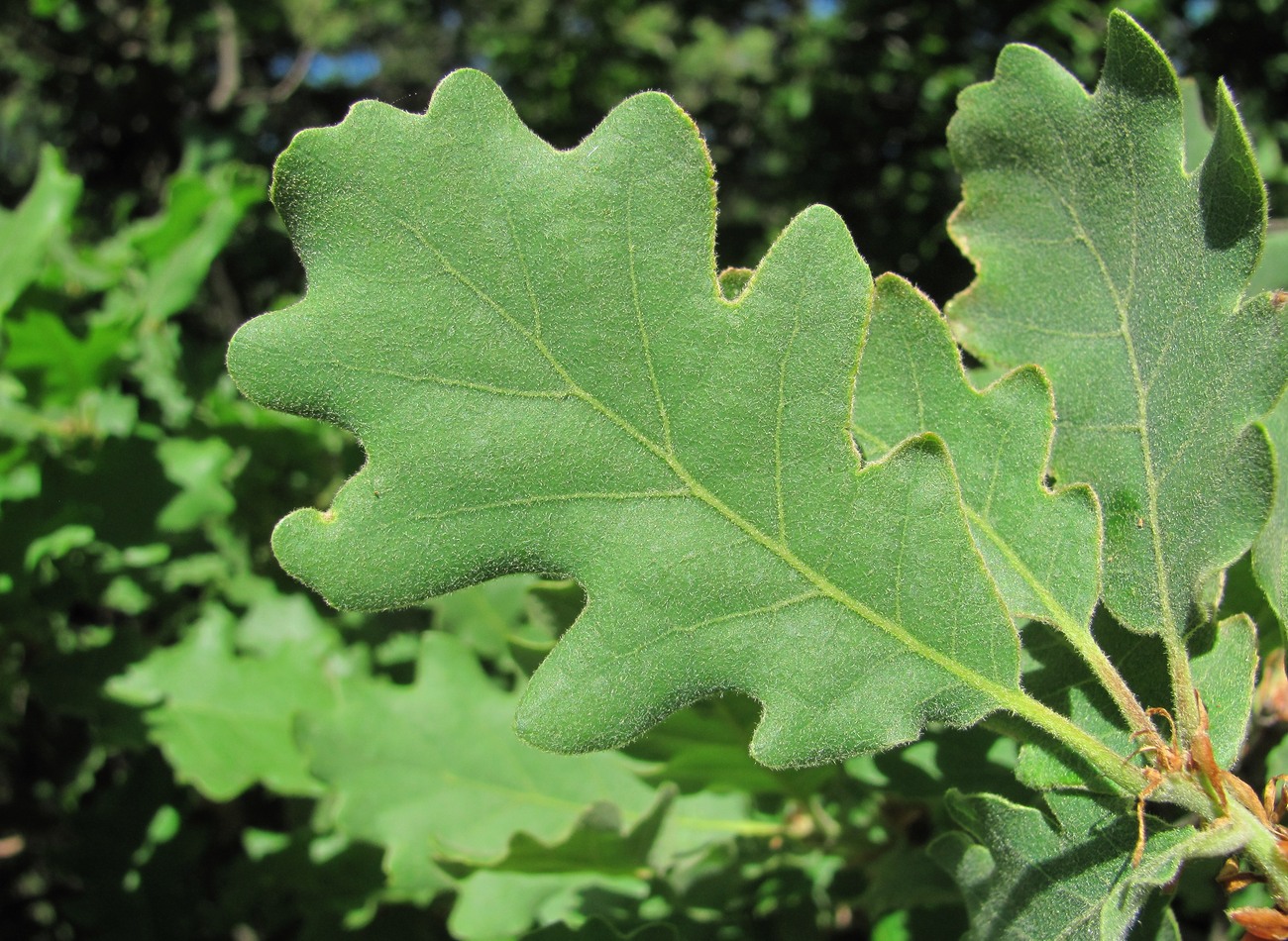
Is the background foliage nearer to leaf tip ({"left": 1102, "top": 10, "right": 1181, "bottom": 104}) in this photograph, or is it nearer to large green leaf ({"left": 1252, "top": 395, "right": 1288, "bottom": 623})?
large green leaf ({"left": 1252, "top": 395, "right": 1288, "bottom": 623})

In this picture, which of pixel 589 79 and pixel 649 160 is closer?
pixel 649 160

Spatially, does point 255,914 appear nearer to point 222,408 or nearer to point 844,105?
point 222,408

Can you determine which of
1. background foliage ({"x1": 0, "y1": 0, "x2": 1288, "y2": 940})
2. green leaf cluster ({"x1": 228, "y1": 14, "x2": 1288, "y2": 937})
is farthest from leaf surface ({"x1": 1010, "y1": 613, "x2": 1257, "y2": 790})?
background foliage ({"x1": 0, "y1": 0, "x2": 1288, "y2": 940})

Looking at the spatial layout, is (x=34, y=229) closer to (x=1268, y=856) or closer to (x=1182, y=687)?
(x=1182, y=687)

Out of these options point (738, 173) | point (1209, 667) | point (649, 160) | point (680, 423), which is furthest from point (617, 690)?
point (738, 173)

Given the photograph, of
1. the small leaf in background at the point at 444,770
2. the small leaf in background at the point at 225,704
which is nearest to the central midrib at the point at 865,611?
the small leaf in background at the point at 444,770

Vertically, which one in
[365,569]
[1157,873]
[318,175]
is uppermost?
[318,175]

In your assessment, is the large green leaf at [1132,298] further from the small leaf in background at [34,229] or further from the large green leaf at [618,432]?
the small leaf in background at [34,229]
